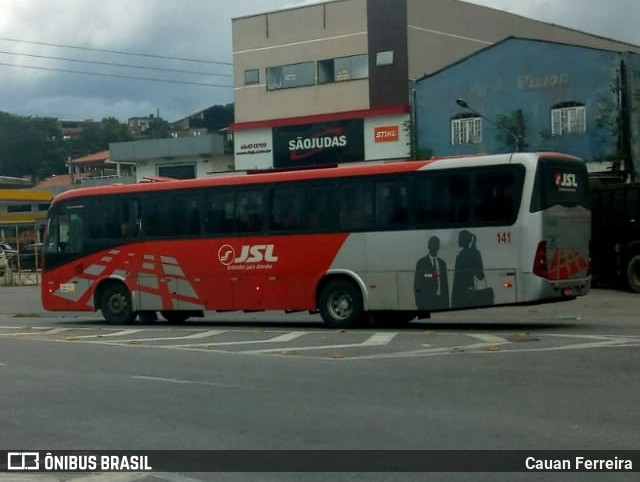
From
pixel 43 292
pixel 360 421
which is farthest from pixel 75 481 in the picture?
pixel 43 292

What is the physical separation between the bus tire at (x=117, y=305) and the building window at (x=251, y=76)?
117 feet

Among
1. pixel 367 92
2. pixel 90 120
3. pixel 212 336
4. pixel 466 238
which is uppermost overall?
pixel 90 120

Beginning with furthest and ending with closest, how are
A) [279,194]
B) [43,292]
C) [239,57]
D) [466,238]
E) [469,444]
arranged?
[239,57] → [43,292] → [279,194] → [466,238] → [469,444]

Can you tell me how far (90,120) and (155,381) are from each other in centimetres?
17177

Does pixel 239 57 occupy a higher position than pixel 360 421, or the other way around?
pixel 239 57

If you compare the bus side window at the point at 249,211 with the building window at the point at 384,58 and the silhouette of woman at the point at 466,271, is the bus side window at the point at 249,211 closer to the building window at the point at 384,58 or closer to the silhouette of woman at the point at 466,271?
the silhouette of woman at the point at 466,271

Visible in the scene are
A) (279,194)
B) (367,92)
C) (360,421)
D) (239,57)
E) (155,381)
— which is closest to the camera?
(360,421)

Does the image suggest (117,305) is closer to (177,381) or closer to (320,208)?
(320,208)

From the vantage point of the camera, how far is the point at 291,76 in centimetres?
5725

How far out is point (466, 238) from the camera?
19484 millimetres

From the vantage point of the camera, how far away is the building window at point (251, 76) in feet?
192

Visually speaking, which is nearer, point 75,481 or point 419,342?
point 75,481

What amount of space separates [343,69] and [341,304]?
117 feet

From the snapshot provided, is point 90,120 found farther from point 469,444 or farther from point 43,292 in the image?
point 469,444
